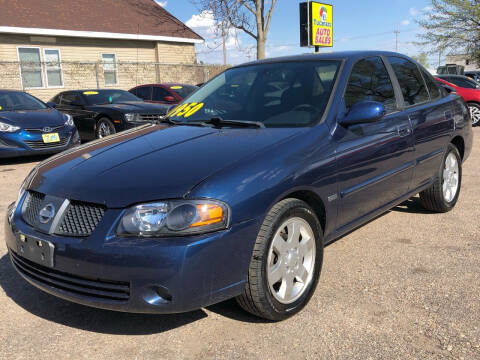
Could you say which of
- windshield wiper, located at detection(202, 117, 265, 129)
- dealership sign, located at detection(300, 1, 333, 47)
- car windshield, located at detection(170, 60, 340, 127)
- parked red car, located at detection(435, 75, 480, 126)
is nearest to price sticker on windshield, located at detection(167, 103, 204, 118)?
car windshield, located at detection(170, 60, 340, 127)

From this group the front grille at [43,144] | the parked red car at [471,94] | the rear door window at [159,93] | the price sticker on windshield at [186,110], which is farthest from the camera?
the parked red car at [471,94]

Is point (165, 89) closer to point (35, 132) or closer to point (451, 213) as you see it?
point (35, 132)

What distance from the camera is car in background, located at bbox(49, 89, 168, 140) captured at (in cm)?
987

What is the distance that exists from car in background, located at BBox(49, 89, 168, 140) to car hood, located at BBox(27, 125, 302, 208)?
570 cm

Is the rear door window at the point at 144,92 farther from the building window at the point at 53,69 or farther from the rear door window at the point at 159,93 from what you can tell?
the building window at the point at 53,69

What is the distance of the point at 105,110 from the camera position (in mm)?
10258

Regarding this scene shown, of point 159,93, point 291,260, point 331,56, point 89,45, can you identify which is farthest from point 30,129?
point 89,45

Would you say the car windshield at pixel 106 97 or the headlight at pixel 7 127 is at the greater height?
the car windshield at pixel 106 97

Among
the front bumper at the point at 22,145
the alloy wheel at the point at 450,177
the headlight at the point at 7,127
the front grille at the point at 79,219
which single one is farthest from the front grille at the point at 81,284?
the headlight at the point at 7,127

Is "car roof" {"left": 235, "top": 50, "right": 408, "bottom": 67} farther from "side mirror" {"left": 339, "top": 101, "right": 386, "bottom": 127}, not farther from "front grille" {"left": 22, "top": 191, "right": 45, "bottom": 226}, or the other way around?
"front grille" {"left": 22, "top": 191, "right": 45, "bottom": 226}

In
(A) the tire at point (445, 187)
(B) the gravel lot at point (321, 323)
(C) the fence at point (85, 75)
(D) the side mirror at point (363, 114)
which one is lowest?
(B) the gravel lot at point (321, 323)

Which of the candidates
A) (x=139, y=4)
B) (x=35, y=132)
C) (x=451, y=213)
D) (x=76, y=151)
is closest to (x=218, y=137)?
(x=76, y=151)

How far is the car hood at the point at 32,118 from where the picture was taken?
28.1 feet

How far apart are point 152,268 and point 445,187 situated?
3755mm
